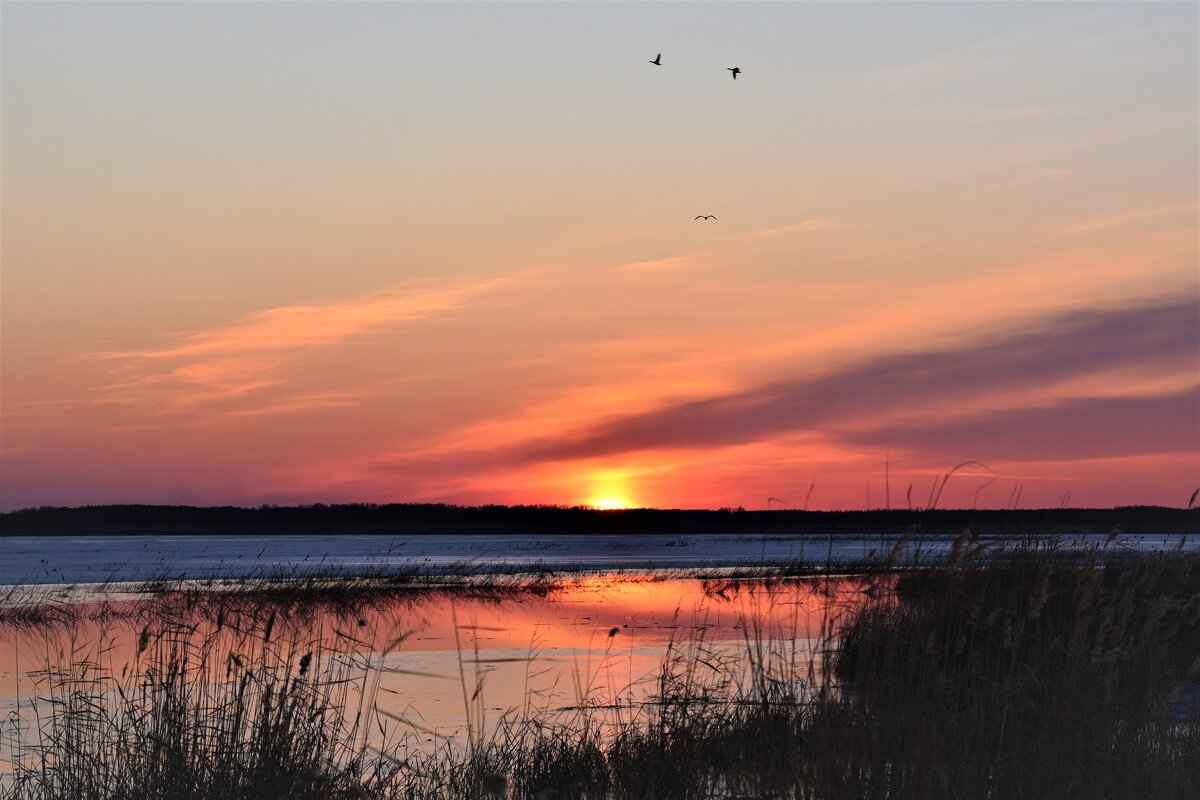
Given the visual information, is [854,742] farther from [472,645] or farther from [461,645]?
[461,645]

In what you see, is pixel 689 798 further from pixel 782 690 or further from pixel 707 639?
pixel 707 639

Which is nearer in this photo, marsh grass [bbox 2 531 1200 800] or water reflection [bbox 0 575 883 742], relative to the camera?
marsh grass [bbox 2 531 1200 800]

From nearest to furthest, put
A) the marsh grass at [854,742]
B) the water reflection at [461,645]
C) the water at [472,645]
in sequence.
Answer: the marsh grass at [854,742] → the water reflection at [461,645] → the water at [472,645]

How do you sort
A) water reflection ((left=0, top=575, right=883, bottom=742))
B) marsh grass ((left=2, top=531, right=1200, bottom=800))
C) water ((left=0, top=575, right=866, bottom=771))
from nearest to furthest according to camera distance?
marsh grass ((left=2, top=531, right=1200, bottom=800)) → water reflection ((left=0, top=575, right=883, bottom=742)) → water ((left=0, top=575, right=866, bottom=771))

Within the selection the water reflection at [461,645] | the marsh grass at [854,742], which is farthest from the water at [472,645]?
the marsh grass at [854,742]

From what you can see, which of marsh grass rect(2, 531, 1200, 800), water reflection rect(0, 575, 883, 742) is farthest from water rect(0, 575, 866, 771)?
marsh grass rect(2, 531, 1200, 800)

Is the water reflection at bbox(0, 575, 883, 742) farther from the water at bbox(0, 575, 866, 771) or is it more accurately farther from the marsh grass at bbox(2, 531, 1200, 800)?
the marsh grass at bbox(2, 531, 1200, 800)

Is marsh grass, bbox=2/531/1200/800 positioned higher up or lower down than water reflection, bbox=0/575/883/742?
higher up

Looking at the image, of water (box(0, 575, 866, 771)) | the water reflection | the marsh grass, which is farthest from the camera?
water (box(0, 575, 866, 771))

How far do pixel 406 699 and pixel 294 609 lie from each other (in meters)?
13.1

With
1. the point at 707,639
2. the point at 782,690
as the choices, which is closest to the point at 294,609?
the point at 707,639

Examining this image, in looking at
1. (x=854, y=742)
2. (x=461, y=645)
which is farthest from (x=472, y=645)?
(x=854, y=742)

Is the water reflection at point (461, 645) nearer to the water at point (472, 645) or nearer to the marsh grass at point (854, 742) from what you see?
the water at point (472, 645)

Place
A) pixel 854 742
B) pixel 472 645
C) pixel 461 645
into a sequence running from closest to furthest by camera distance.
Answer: pixel 854 742 < pixel 472 645 < pixel 461 645
